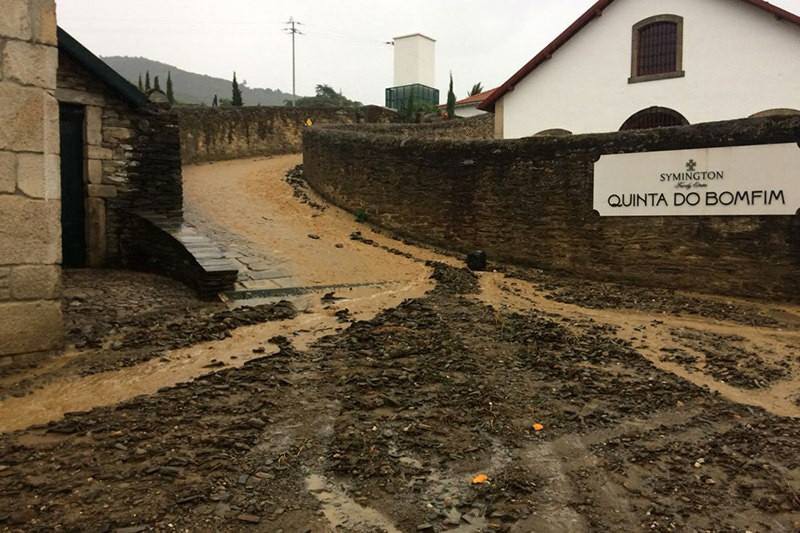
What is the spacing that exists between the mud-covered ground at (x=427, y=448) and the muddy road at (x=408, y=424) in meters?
0.02

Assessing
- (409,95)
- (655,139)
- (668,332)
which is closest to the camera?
(668,332)

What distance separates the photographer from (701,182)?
9.80m

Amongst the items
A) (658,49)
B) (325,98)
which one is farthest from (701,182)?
(325,98)

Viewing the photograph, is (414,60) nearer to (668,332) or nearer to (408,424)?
(668,332)

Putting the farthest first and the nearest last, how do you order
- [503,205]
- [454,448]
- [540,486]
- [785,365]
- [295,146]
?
[295,146] < [503,205] < [785,365] < [454,448] < [540,486]

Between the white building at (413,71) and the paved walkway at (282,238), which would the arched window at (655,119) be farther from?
the white building at (413,71)

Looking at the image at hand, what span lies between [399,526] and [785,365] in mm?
5398

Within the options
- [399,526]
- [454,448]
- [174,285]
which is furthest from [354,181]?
[399,526]

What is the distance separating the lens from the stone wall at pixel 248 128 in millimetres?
21125

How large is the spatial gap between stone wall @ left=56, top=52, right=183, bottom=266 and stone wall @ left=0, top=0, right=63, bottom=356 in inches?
170

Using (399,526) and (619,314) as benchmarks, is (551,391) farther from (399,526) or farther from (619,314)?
(619,314)

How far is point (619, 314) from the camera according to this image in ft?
28.8

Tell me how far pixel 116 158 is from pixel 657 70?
44.7 feet

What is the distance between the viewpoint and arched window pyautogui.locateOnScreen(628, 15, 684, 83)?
15.7 m
